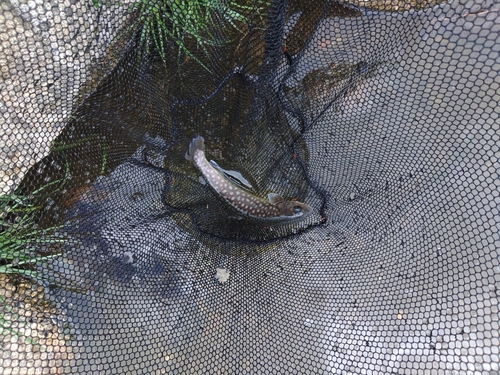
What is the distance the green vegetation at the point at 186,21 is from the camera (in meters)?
2.16

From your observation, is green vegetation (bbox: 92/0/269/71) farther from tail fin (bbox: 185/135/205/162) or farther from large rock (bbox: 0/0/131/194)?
tail fin (bbox: 185/135/205/162)

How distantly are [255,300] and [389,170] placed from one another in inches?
48.8

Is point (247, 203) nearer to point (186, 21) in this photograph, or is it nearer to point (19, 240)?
point (186, 21)

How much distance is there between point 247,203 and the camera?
2.55 meters

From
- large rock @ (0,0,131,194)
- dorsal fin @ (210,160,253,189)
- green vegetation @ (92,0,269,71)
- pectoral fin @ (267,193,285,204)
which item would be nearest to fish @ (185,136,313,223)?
pectoral fin @ (267,193,285,204)

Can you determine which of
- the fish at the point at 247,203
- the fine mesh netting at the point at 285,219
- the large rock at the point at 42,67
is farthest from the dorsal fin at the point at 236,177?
the large rock at the point at 42,67

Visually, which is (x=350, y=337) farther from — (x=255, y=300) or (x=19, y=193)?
(x=19, y=193)

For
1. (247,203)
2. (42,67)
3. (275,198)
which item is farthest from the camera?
(275,198)

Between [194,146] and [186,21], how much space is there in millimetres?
841

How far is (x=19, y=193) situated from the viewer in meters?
2.12

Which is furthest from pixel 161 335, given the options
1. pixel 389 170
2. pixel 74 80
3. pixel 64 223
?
pixel 389 170

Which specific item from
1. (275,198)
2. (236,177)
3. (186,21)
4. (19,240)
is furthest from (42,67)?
(275,198)

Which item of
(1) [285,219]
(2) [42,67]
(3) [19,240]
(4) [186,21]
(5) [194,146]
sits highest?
(4) [186,21]

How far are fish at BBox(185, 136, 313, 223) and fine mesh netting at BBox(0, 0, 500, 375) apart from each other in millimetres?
143
